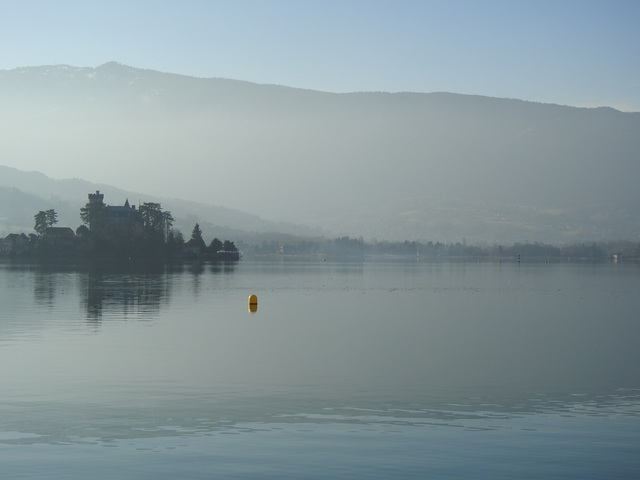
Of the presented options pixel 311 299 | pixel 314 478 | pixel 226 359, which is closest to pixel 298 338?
pixel 226 359

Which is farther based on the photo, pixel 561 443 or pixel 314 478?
pixel 561 443

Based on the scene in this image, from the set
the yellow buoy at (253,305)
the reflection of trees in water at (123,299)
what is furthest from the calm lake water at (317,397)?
the yellow buoy at (253,305)

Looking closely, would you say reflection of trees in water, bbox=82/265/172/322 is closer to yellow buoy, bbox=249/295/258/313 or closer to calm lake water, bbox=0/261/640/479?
calm lake water, bbox=0/261/640/479

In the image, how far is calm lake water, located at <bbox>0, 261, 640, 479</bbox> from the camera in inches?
1014

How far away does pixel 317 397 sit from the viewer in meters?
35.7

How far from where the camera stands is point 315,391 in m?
37.1

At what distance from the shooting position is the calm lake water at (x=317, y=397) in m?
25.8

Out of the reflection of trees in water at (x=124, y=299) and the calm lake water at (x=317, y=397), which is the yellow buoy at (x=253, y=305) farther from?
the calm lake water at (x=317, y=397)

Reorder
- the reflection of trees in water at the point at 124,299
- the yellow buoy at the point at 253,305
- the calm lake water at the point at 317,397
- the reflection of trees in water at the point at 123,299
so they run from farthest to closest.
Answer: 1. the yellow buoy at the point at 253,305
2. the reflection of trees in water at the point at 123,299
3. the reflection of trees in water at the point at 124,299
4. the calm lake water at the point at 317,397

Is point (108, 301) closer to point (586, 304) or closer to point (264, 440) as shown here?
point (586, 304)

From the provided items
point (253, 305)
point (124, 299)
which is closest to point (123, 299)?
point (124, 299)

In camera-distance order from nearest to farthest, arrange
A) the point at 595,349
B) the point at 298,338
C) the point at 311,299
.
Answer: the point at 595,349
the point at 298,338
the point at 311,299

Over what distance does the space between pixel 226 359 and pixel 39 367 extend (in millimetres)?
9508

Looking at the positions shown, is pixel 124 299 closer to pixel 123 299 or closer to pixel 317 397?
pixel 123 299
